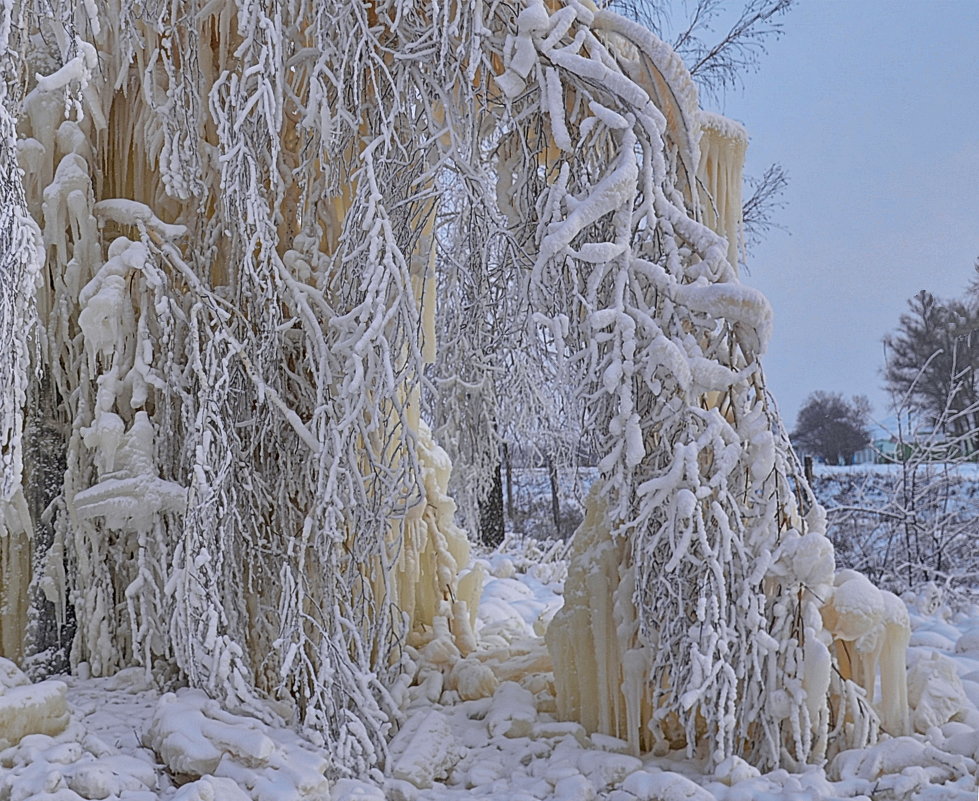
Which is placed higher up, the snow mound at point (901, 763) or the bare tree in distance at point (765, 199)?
the bare tree in distance at point (765, 199)

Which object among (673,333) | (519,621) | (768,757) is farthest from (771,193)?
(768,757)

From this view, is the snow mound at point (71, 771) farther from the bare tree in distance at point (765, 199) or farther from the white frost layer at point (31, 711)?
the bare tree in distance at point (765, 199)

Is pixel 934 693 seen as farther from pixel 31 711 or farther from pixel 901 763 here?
pixel 31 711

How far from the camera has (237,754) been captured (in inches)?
104

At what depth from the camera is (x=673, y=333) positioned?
3.05m

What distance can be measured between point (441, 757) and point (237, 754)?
30.2 inches

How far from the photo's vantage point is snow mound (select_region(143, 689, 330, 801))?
2539 millimetres

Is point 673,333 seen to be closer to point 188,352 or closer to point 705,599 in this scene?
point 705,599

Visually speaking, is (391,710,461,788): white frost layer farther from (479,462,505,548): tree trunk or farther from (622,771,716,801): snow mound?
(479,462,505,548): tree trunk

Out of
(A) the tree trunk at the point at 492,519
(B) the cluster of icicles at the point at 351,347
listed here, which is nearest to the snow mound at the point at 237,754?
(B) the cluster of icicles at the point at 351,347

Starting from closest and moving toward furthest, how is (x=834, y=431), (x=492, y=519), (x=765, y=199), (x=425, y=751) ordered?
→ (x=425, y=751), (x=765, y=199), (x=492, y=519), (x=834, y=431)

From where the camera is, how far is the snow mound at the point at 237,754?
8.33ft

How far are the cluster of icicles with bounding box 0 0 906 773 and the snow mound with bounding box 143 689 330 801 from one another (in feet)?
0.51

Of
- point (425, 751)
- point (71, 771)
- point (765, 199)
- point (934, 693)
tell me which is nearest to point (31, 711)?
point (71, 771)
